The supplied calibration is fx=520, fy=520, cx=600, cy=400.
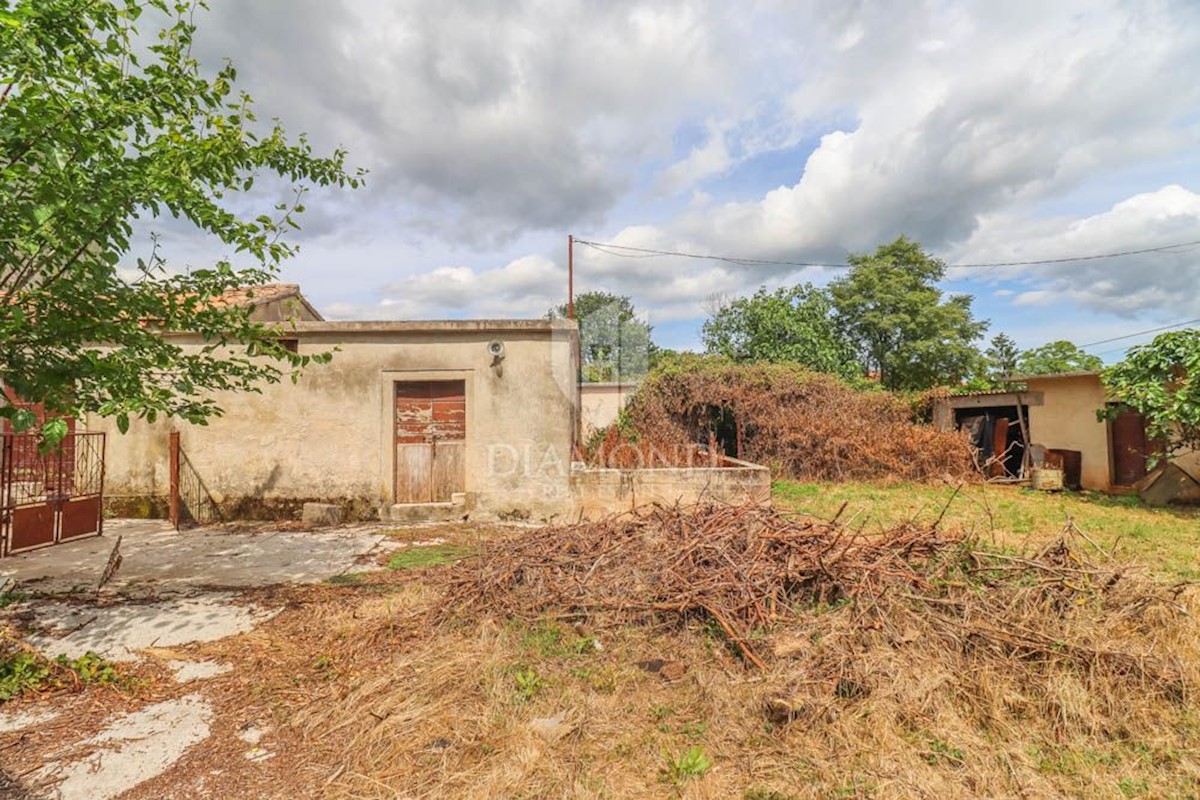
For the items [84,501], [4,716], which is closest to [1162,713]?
[4,716]

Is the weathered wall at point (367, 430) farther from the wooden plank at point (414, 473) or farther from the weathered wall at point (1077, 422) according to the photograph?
the weathered wall at point (1077, 422)

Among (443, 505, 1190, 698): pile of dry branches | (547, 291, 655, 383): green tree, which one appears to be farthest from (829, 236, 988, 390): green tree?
(443, 505, 1190, 698): pile of dry branches

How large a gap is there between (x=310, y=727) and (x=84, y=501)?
676 centimetres

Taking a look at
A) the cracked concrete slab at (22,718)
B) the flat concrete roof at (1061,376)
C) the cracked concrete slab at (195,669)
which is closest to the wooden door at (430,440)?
the cracked concrete slab at (195,669)

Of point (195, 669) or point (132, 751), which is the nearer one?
point (132, 751)

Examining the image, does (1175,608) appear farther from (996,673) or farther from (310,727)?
(310,727)

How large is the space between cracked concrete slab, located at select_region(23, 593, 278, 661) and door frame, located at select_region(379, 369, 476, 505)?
3.71 metres

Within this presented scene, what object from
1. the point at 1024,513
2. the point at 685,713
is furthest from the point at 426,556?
the point at 1024,513

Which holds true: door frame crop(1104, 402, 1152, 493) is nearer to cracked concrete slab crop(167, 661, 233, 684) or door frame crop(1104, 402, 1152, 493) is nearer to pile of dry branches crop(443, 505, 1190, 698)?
pile of dry branches crop(443, 505, 1190, 698)

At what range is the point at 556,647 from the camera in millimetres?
3664

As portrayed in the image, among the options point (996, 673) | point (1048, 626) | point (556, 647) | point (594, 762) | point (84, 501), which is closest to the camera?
point (594, 762)

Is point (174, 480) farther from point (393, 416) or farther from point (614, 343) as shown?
point (614, 343)

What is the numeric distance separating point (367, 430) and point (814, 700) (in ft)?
25.4

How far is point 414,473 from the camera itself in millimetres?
8680
